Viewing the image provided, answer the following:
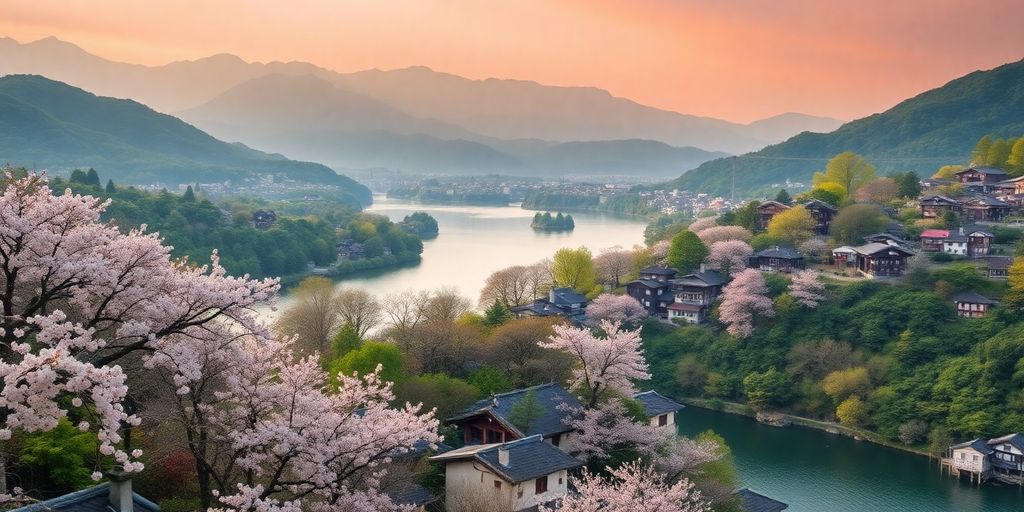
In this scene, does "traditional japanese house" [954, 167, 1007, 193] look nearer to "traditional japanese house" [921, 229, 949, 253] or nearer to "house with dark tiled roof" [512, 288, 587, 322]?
"traditional japanese house" [921, 229, 949, 253]

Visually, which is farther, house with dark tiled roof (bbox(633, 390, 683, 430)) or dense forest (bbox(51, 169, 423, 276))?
dense forest (bbox(51, 169, 423, 276))

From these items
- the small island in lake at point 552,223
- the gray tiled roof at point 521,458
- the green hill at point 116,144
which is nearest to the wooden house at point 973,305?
the gray tiled roof at point 521,458

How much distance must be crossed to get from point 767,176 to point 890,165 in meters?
11.2

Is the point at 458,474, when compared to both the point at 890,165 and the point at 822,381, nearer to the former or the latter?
the point at 822,381

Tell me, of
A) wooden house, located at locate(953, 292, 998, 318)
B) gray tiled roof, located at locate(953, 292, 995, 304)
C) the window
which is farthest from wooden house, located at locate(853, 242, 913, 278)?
the window

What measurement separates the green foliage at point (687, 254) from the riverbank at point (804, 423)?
5.02 meters

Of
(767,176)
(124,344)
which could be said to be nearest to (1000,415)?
(124,344)

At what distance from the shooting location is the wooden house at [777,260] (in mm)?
20656

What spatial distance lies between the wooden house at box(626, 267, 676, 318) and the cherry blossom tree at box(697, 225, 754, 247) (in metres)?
2.21

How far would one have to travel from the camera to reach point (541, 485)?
7965mm

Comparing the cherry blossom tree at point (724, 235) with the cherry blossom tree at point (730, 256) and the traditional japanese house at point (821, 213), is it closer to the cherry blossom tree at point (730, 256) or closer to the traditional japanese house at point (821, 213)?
the cherry blossom tree at point (730, 256)

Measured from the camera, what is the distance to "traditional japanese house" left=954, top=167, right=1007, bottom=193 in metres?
25.8

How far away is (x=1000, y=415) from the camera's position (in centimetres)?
Answer: 1400

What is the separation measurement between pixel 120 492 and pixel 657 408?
9.01 meters
